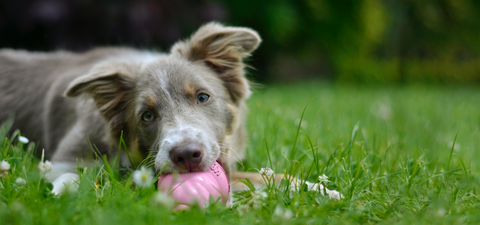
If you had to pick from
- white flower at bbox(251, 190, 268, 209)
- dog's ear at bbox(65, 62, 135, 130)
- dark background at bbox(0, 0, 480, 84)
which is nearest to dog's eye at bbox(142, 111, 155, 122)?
dog's ear at bbox(65, 62, 135, 130)

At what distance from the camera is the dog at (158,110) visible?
112 inches

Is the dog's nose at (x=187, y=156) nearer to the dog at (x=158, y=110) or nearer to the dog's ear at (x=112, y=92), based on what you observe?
the dog at (x=158, y=110)

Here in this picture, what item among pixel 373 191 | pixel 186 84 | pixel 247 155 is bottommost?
pixel 247 155

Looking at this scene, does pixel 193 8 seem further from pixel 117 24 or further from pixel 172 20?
pixel 117 24

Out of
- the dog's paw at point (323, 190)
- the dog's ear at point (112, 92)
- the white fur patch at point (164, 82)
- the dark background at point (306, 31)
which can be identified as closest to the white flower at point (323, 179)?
the dog's paw at point (323, 190)

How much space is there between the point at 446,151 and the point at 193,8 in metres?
6.67

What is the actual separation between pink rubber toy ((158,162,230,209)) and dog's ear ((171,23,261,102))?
3.98ft

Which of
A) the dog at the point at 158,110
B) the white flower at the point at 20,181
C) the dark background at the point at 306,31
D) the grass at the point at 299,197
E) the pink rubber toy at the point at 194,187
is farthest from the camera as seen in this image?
the dark background at the point at 306,31

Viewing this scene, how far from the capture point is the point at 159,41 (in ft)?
31.4

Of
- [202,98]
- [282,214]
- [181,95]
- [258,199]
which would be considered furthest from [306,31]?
[282,214]

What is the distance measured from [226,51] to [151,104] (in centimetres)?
90

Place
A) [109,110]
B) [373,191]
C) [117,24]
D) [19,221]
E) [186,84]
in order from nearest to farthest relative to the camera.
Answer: [19,221] < [373,191] < [186,84] < [109,110] < [117,24]

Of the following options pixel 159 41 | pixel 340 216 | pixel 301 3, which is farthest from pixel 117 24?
pixel 340 216

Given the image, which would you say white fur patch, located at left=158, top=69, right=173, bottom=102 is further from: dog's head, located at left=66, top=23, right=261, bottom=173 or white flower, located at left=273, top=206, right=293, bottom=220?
white flower, located at left=273, top=206, right=293, bottom=220
